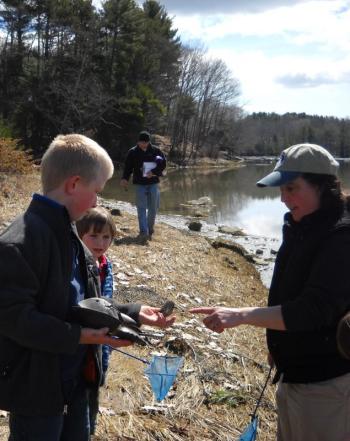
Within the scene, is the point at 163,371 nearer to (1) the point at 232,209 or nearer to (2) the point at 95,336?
(2) the point at 95,336

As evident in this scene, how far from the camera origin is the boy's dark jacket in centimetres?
190

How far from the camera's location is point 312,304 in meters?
2.42

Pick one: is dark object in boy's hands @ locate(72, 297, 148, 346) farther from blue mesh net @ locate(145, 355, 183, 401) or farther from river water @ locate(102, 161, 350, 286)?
river water @ locate(102, 161, 350, 286)

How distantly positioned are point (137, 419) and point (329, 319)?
2.02 meters

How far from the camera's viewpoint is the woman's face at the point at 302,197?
2619 mm

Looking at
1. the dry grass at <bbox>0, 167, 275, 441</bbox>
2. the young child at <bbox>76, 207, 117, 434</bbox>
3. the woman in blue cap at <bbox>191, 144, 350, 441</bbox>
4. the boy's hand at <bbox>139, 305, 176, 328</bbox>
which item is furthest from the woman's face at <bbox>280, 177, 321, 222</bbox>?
the dry grass at <bbox>0, 167, 275, 441</bbox>

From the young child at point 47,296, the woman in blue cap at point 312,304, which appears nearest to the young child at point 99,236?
the woman in blue cap at point 312,304

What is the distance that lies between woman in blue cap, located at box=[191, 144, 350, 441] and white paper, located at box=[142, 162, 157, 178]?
758 centimetres

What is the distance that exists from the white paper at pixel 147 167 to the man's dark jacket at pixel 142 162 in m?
0.05

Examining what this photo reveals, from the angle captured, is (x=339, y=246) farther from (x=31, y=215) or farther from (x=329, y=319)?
(x=31, y=215)

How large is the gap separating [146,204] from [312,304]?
838cm

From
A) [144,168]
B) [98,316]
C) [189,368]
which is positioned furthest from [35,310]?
[144,168]

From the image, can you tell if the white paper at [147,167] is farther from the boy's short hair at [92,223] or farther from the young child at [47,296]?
the young child at [47,296]

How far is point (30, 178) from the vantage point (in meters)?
15.2
